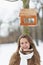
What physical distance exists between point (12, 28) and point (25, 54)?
0.20 metres

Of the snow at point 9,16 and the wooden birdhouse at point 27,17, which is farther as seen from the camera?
the snow at point 9,16

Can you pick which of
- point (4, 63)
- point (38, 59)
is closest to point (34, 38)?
point (38, 59)

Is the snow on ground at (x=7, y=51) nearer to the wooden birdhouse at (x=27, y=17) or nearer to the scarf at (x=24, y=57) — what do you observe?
the scarf at (x=24, y=57)

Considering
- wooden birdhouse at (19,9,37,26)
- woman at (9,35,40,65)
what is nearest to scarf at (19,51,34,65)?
woman at (9,35,40,65)

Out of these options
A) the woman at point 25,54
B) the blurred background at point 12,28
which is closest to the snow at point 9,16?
the blurred background at point 12,28

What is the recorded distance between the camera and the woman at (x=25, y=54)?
109cm

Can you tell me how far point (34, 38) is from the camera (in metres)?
1.20

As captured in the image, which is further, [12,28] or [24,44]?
[12,28]

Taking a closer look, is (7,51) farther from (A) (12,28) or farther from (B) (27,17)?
(B) (27,17)

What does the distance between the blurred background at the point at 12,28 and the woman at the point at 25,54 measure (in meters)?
0.05

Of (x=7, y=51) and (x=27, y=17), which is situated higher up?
(x=27, y=17)

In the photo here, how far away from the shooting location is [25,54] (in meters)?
1.09

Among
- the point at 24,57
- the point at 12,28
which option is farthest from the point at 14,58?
the point at 12,28

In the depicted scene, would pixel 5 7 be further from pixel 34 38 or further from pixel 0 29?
pixel 34 38
